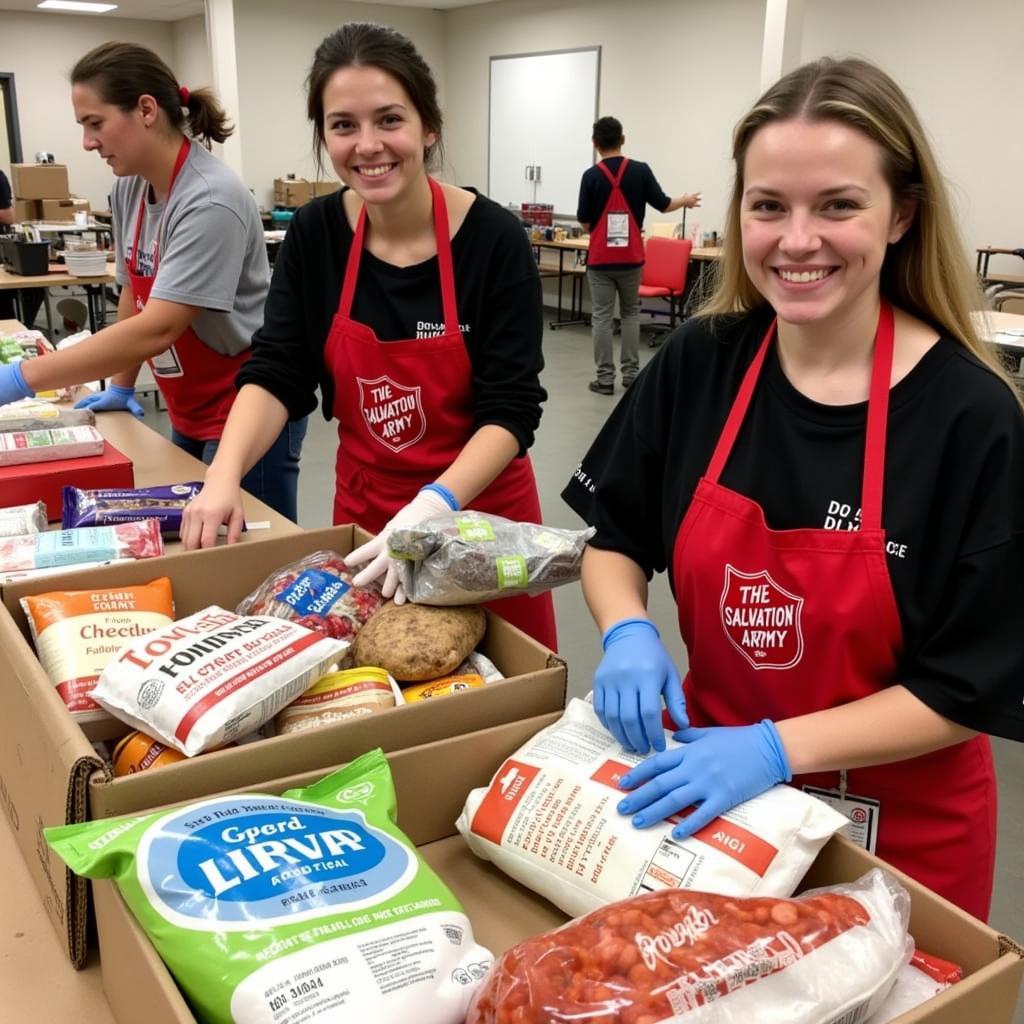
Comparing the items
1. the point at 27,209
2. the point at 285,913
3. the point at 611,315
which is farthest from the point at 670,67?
the point at 285,913

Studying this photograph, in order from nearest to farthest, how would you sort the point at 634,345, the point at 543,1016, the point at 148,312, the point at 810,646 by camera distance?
1. the point at 543,1016
2. the point at 810,646
3. the point at 148,312
4. the point at 634,345

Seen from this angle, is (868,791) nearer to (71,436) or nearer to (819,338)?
(819,338)

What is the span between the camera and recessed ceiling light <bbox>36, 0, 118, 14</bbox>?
1041cm

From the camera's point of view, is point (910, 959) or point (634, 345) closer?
point (910, 959)

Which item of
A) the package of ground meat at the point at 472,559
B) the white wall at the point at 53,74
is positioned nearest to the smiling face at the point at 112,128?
the package of ground meat at the point at 472,559

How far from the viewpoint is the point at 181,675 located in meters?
0.99

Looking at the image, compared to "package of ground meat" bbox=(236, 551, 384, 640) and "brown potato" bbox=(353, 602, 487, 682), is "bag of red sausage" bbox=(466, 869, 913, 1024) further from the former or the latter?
"package of ground meat" bbox=(236, 551, 384, 640)

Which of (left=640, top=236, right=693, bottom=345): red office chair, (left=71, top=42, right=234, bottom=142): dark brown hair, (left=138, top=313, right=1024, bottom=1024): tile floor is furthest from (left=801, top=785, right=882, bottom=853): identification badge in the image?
(left=640, top=236, right=693, bottom=345): red office chair

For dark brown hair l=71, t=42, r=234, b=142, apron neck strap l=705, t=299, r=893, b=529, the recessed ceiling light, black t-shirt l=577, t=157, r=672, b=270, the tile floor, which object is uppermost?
the recessed ceiling light

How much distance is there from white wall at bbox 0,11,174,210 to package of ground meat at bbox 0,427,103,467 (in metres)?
10.6

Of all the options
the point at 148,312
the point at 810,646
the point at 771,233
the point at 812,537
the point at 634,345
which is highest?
the point at 771,233

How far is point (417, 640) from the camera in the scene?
3.79 feet

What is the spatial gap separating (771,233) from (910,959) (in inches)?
27.0

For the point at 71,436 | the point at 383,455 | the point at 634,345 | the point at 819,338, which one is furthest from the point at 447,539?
the point at 634,345
